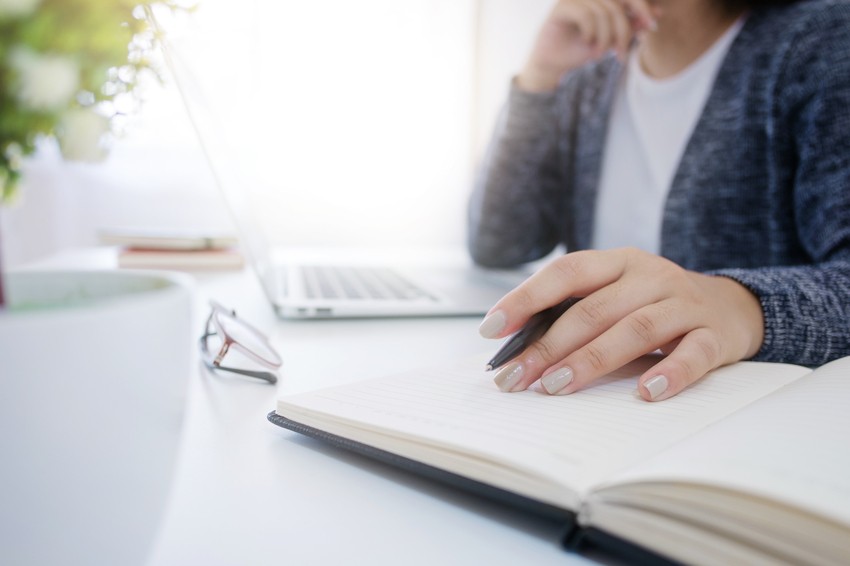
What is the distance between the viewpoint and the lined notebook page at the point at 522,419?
25 cm

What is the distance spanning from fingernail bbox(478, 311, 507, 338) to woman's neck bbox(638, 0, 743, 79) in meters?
0.81

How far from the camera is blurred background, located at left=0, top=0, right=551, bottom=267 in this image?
2262 mm

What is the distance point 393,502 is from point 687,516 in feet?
0.40

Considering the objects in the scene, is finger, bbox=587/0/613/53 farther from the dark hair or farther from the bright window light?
the bright window light

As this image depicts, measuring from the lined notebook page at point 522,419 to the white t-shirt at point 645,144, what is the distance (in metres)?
0.63

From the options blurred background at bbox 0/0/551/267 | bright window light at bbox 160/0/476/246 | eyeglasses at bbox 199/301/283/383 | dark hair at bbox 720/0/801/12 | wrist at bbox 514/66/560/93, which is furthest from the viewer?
bright window light at bbox 160/0/476/246

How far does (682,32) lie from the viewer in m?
1.01

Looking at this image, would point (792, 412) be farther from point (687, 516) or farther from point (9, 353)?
point (9, 353)

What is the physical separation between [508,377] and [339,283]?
540mm

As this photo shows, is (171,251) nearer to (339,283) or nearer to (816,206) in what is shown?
(339,283)

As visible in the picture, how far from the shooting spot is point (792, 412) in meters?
0.31

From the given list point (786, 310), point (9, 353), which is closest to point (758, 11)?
point (786, 310)

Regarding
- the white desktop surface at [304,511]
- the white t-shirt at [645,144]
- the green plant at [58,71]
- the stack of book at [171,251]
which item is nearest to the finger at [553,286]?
the white desktop surface at [304,511]

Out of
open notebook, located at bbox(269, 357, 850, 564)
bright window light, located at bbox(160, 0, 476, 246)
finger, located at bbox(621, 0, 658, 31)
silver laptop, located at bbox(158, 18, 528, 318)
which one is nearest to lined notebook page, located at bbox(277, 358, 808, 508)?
open notebook, located at bbox(269, 357, 850, 564)
